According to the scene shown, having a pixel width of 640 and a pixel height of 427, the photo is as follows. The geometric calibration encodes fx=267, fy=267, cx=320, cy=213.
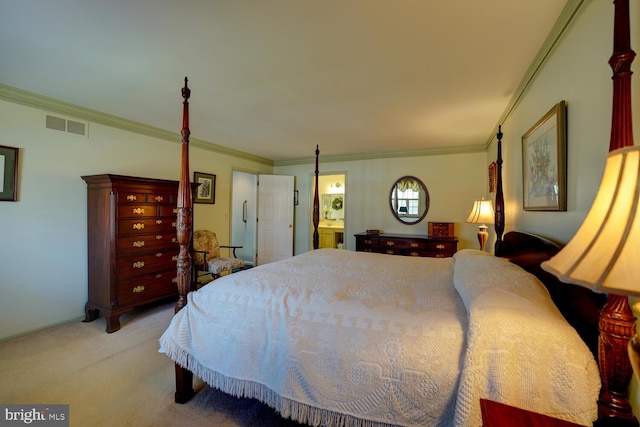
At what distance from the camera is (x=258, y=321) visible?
1476mm

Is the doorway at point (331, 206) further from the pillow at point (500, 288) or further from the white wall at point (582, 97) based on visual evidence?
the pillow at point (500, 288)

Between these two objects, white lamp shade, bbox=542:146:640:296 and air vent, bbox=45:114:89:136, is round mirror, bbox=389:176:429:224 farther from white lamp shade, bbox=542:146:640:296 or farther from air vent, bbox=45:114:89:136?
air vent, bbox=45:114:89:136

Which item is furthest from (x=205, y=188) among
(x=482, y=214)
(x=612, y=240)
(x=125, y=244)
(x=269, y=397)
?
(x=612, y=240)

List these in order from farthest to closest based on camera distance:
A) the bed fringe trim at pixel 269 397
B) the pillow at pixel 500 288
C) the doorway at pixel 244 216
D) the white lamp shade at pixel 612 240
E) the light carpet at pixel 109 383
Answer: the doorway at pixel 244 216, the light carpet at pixel 109 383, the bed fringe trim at pixel 269 397, the pillow at pixel 500 288, the white lamp shade at pixel 612 240

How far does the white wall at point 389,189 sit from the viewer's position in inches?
Answer: 179

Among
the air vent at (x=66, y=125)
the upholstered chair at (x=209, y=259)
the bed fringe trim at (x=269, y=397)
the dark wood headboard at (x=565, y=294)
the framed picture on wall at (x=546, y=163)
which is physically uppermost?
the air vent at (x=66, y=125)

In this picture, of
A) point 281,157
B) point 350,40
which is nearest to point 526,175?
point 350,40

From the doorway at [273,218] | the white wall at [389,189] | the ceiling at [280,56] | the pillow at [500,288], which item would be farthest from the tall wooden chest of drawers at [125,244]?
the pillow at [500,288]

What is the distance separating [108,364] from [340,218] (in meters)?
5.38

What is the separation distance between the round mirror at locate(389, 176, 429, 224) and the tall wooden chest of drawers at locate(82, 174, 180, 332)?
147 inches

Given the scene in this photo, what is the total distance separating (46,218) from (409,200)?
5.02 metres

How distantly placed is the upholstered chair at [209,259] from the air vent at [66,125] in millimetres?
1854

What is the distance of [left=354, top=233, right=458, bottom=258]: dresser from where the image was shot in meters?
4.22

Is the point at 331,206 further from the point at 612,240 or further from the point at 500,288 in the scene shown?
the point at 612,240
